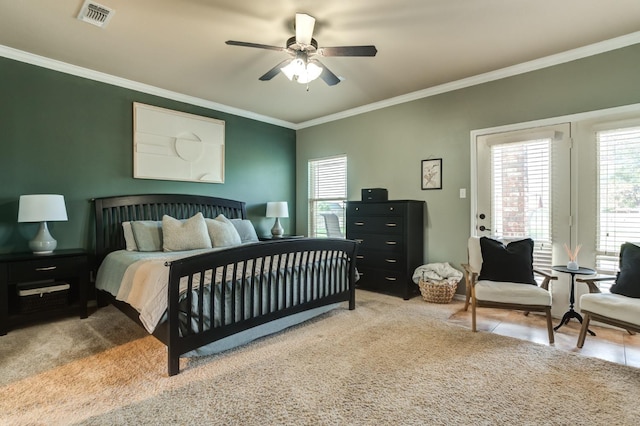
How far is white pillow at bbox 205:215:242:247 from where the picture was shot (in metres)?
3.91

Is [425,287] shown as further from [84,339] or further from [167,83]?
[167,83]

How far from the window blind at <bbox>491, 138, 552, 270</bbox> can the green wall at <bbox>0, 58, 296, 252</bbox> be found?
12.7 feet

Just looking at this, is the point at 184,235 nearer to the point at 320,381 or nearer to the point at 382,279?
the point at 320,381

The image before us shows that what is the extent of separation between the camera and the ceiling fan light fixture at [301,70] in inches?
109

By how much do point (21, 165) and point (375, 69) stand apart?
12.5 ft

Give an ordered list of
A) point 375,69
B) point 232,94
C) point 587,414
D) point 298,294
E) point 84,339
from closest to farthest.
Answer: point 587,414 < point 84,339 < point 298,294 < point 375,69 < point 232,94

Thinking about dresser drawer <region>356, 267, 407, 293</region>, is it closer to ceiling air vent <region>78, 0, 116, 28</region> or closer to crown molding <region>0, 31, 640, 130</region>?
crown molding <region>0, 31, 640, 130</region>

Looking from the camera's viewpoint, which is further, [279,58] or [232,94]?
[232,94]

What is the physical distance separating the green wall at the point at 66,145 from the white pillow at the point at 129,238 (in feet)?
1.48

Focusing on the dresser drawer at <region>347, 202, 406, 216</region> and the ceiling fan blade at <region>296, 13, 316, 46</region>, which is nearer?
the ceiling fan blade at <region>296, 13, 316, 46</region>

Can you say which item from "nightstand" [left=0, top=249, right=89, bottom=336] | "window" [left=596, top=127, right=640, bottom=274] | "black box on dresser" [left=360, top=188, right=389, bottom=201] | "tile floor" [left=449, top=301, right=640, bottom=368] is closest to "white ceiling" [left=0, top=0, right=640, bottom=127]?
"window" [left=596, top=127, right=640, bottom=274]

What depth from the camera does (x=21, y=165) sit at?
3303mm

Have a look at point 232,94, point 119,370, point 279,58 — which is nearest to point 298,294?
point 119,370

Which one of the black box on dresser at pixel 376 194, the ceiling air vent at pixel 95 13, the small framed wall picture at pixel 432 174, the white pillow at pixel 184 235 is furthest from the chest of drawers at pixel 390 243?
the ceiling air vent at pixel 95 13
